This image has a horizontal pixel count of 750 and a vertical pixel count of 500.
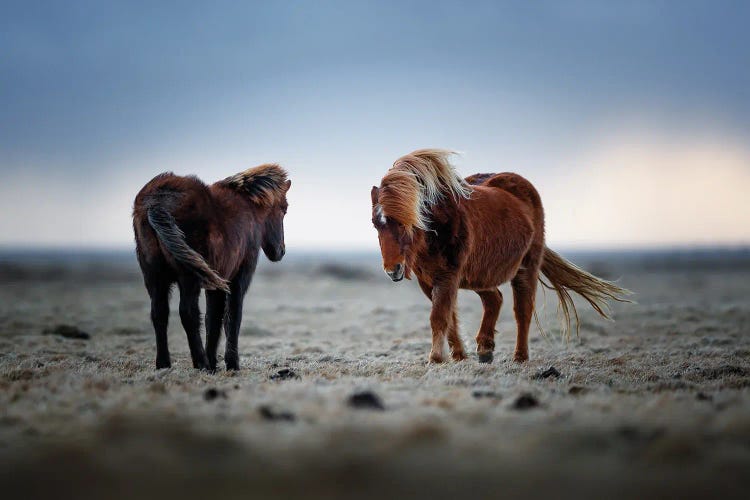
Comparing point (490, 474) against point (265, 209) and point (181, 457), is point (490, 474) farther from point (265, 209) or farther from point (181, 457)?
point (265, 209)

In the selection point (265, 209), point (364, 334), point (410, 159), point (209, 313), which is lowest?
point (364, 334)

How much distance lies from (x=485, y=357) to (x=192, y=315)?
416 cm

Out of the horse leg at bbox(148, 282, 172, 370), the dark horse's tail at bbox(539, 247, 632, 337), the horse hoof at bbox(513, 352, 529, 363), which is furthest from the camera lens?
the dark horse's tail at bbox(539, 247, 632, 337)

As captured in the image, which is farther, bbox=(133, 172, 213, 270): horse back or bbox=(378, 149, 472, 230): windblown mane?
bbox=(378, 149, 472, 230): windblown mane

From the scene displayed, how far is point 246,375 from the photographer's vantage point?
7.56 m

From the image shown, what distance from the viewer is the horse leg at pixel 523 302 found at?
30.6 ft

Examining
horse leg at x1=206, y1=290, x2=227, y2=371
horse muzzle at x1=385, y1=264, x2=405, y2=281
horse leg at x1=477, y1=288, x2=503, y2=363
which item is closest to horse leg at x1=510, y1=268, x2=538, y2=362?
horse leg at x1=477, y1=288, x2=503, y2=363

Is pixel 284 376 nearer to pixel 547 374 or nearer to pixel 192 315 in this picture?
pixel 192 315

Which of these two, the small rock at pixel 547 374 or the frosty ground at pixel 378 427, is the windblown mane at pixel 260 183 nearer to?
the frosty ground at pixel 378 427

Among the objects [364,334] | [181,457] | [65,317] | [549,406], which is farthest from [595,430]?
[65,317]

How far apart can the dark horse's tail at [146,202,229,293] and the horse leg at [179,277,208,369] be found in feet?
0.56

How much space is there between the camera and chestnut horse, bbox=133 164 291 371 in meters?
6.89

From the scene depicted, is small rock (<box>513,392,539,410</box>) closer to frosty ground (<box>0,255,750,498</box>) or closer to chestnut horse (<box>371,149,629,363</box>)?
frosty ground (<box>0,255,750,498</box>)

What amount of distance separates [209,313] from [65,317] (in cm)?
1127
